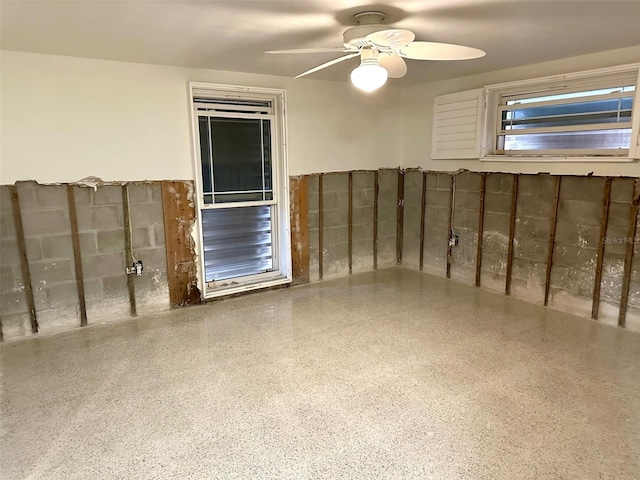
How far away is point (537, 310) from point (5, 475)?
14.1 ft

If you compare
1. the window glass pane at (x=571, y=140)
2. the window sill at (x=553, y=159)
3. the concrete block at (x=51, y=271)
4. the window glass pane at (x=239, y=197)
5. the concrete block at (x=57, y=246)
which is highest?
the window glass pane at (x=571, y=140)

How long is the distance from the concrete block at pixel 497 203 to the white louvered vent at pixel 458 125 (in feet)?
1.58

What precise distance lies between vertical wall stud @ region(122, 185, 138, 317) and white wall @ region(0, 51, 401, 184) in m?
0.21

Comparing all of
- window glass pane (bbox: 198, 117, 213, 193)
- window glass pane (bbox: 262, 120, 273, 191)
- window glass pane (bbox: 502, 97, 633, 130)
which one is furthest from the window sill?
window glass pane (bbox: 198, 117, 213, 193)

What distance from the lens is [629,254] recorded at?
3605mm

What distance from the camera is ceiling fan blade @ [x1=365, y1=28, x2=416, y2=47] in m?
2.24

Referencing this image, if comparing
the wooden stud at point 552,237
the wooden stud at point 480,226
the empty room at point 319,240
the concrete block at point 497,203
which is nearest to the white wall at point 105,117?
the empty room at point 319,240

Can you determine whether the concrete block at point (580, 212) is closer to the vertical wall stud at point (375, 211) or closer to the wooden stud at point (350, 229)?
the vertical wall stud at point (375, 211)

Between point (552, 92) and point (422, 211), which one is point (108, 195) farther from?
point (552, 92)

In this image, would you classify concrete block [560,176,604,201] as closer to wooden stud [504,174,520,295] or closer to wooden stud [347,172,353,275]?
wooden stud [504,174,520,295]

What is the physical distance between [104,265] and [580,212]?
4475 millimetres

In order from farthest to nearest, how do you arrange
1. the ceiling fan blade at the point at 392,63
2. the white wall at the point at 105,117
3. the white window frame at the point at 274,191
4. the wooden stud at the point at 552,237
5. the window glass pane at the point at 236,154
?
the window glass pane at the point at 236,154
the white window frame at the point at 274,191
the wooden stud at the point at 552,237
the white wall at the point at 105,117
the ceiling fan blade at the point at 392,63

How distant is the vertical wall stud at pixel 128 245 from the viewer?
12.8 ft

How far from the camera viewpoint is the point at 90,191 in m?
3.73
